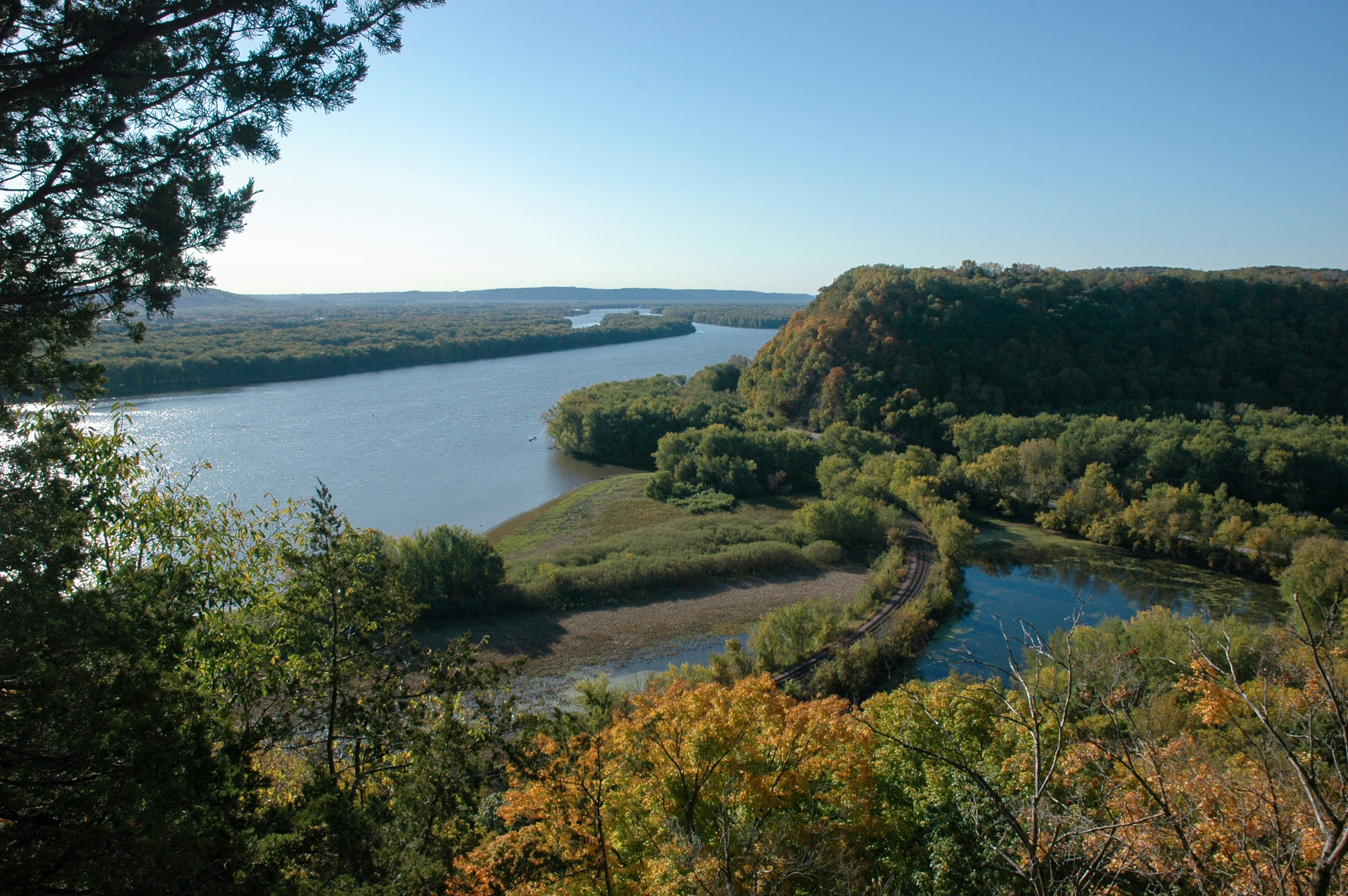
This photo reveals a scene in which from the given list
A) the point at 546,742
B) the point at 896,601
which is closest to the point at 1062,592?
the point at 896,601

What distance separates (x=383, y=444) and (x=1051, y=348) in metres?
47.3

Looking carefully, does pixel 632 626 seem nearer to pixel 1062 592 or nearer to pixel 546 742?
pixel 546 742

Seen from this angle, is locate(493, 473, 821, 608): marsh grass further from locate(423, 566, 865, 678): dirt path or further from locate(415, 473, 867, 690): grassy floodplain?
locate(423, 566, 865, 678): dirt path

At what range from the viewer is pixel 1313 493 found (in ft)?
109

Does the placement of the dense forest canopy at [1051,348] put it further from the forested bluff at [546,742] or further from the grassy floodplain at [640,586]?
the forested bluff at [546,742]

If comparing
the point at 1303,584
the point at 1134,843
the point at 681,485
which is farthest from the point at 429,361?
the point at 1134,843

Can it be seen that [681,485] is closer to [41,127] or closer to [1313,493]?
[1313,493]

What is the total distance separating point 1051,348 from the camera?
175ft

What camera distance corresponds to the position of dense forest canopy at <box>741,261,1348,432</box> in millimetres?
50094

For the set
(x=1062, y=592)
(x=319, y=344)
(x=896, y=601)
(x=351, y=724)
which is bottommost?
(x=1062, y=592)

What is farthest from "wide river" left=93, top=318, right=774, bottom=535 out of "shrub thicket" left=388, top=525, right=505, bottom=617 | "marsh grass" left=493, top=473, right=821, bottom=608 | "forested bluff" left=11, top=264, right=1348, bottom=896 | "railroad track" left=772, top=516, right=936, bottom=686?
"railroad track" left=772, top=516, right=936, bottom=686

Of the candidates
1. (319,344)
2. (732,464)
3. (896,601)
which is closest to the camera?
(896,601)

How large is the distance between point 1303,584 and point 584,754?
24886 millimetres

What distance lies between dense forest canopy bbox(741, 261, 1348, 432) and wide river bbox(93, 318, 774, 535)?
19761 mm
